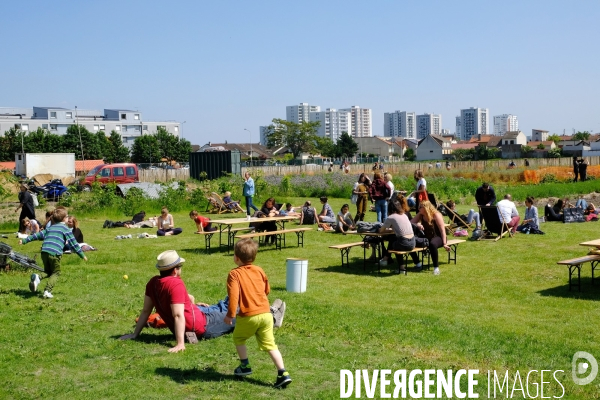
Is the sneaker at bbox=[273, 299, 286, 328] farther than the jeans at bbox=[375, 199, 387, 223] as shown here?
No

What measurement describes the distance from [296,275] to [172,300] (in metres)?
3.86

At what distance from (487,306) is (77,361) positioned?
5857 mm

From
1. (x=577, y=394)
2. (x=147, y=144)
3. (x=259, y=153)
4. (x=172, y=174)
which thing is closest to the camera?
(x=577, y=394)

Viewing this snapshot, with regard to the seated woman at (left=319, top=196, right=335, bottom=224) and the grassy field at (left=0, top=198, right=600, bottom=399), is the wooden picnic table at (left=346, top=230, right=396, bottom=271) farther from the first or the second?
the seated woman at (left=319, top=196, right=335, bottom=224)

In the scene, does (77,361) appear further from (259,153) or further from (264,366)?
(259,153)

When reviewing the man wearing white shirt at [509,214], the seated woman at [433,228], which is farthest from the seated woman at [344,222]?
the seated woman at [433,228]

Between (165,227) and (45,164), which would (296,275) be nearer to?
(165,227)

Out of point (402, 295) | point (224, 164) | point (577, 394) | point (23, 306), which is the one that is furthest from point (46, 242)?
point (224, 164)

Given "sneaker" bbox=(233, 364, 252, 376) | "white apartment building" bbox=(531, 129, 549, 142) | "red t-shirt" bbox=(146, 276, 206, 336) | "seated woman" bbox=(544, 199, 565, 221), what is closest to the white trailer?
"seated woman" bbox=(544, 199, 565, 221)

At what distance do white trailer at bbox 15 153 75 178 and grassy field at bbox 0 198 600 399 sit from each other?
33163mm

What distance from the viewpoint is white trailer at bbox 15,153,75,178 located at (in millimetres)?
44906

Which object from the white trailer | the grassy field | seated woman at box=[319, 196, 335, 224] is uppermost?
the white trailer

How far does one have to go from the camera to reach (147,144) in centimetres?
8881

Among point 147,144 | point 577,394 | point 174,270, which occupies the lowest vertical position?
point 577,394
